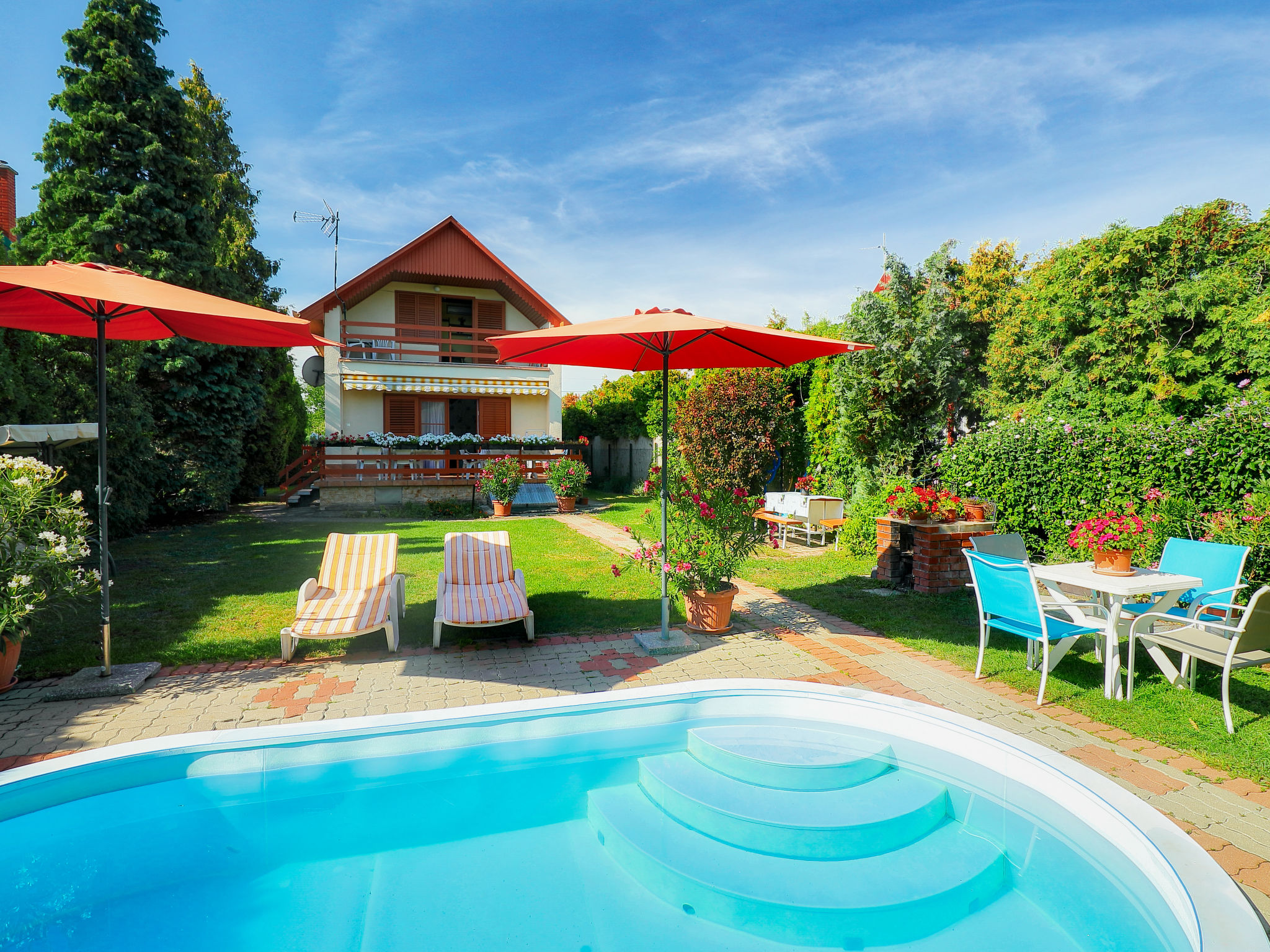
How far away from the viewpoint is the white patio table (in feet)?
17.1

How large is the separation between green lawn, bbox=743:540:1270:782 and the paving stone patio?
193 millimetres

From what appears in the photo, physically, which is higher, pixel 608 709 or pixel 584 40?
pixel 584 40

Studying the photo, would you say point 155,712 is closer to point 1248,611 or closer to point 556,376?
point 1248,611

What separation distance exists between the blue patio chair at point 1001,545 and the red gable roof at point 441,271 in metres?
18.7

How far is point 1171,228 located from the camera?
638 inches

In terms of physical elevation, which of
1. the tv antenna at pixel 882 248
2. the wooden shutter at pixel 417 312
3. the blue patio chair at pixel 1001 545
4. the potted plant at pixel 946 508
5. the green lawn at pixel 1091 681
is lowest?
the green lawn at pixel 1091 681

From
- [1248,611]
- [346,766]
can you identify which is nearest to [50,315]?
[346,766]

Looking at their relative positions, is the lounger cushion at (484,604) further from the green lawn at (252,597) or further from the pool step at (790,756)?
the pool step at (790,756)

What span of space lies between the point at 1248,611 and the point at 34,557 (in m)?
9.21

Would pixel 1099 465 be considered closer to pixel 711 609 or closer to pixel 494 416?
pixel 711 609

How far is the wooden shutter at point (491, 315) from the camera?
24672 mm

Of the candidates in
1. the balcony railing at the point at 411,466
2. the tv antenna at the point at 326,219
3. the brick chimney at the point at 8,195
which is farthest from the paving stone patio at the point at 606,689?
the tv antenna at the point at 326,219

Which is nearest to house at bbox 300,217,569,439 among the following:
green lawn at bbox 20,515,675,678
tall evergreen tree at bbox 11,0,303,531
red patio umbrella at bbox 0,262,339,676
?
tall evergreen tree at bbox 11,0,303,531

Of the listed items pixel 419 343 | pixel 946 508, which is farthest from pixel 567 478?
pixel 946 508
